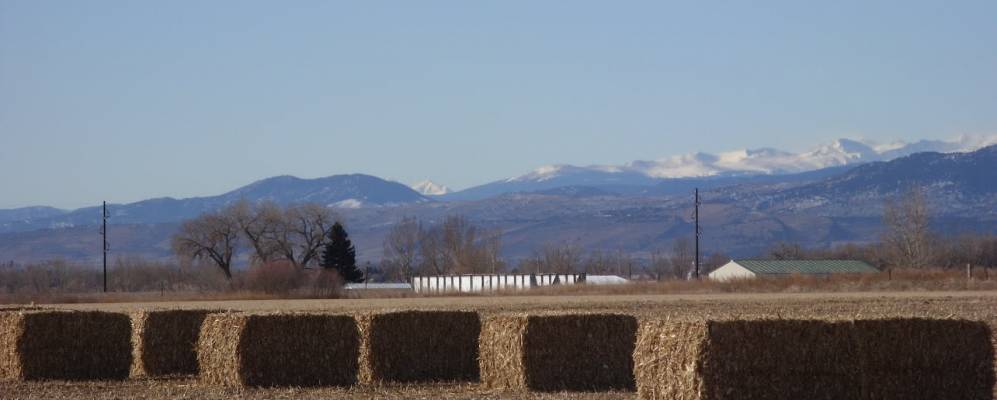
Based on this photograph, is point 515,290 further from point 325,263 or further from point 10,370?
point 10,370

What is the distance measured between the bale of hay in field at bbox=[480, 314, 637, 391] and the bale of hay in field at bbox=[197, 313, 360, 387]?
275cm

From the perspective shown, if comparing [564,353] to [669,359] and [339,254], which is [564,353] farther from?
[339,254]

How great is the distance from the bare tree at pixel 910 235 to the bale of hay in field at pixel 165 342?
13532 centimetres

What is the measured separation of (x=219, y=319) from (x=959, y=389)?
517 inches

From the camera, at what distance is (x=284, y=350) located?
1056 inches

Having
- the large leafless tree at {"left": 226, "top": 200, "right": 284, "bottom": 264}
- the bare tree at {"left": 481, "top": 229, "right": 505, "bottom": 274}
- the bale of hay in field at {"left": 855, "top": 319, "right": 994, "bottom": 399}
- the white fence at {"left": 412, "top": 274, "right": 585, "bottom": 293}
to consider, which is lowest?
the white fence at {"left": 412, "top": 274, "right": 585, "bottom": 293}

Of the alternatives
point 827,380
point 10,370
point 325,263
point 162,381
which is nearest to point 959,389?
point 827,380

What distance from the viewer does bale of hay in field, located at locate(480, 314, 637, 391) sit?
84.2 ft

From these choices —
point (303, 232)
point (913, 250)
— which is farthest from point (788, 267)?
point (303, 232)

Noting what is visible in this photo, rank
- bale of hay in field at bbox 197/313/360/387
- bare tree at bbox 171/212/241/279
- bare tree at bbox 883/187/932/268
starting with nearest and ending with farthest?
bale of hay in field at bbox 197/313/360/387
bare tree at bbox 171/212/241/279
bare tree at bbox 883/187/932/268

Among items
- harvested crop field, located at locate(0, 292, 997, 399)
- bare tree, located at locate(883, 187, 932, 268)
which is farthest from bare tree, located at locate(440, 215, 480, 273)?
harvested crop field, located at locate(0, 292, 997, 399)

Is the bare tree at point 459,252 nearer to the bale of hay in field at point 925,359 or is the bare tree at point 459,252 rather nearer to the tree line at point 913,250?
the tree line at point 913,250

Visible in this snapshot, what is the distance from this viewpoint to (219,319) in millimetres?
27734

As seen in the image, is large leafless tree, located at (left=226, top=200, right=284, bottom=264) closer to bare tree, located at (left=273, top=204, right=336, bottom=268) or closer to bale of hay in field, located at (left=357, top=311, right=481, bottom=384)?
bare tree, located at (left=273, top=204, right=336, bottom=268)
